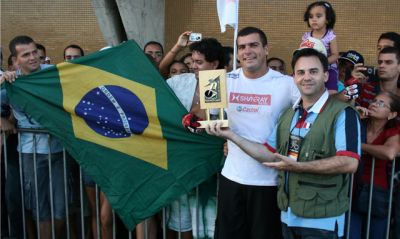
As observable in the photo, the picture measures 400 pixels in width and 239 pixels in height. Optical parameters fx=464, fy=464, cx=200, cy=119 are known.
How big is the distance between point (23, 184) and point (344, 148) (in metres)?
2.86

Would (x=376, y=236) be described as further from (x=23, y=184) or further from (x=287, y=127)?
(x=23, y=184)

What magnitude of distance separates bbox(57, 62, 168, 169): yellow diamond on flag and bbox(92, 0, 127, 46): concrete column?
12.5 ft

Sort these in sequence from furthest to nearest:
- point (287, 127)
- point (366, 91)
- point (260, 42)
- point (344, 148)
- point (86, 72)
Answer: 1. point (366, 91)
2. point (86, 72)
3. point (260, 42)
4. point (287, 127)
5. point (344, 148)

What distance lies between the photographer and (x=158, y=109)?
3863 millimetres

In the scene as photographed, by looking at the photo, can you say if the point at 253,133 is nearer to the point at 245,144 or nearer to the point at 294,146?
the point at 245,144

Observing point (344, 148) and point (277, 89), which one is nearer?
point (344, 148)

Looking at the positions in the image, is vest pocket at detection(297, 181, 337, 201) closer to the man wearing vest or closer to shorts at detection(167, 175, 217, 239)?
the man wearing vest

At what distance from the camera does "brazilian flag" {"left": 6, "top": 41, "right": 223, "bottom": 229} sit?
386 centimetres

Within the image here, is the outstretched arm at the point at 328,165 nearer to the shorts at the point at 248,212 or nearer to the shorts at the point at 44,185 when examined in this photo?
the shorts at the point at 248,212

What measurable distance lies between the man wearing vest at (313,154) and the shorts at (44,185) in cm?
177

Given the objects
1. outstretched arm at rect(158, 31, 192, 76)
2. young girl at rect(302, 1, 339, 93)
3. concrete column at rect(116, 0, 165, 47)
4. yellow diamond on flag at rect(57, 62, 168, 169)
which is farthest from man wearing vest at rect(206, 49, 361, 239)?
concrete column at rect(116, 0, 165, 47)

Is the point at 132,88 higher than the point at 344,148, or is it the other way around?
the point at 132,88

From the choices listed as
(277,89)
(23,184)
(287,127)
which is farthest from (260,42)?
(23,184)

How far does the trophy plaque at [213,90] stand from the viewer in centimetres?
314
